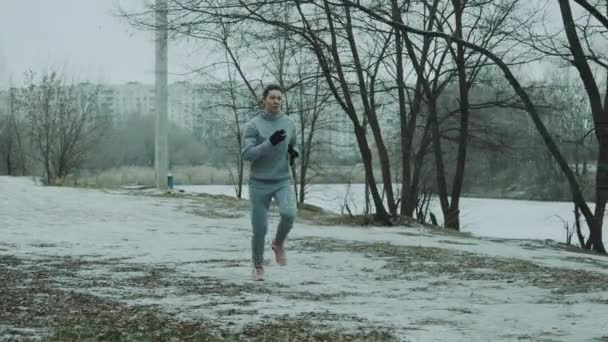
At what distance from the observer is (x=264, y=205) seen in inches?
257

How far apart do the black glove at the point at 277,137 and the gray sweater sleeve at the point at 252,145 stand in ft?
0.15

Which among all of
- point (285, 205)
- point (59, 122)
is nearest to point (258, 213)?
point (285, 205)

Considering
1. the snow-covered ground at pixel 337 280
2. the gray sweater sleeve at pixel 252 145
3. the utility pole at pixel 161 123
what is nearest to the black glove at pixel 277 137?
the gray sweater sleeve at pixel 252 145

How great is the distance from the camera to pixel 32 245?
952cm

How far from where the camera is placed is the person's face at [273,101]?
6.37 m

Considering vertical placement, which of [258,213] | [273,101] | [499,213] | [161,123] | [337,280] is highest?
[161,123]

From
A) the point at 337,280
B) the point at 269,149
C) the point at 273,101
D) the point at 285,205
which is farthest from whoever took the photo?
the point at 337,280

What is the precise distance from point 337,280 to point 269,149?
152 centimetres

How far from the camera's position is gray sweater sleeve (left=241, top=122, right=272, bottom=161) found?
616 centimetres

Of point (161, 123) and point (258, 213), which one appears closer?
point (258, 213)

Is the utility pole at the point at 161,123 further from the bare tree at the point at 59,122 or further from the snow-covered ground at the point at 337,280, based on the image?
the snow-covered ground at the point at 337,280

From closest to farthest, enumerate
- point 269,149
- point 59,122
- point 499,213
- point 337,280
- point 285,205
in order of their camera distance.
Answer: point 269,149 → point 285,205 → point 337,280 → point 59,122 → point 499,213

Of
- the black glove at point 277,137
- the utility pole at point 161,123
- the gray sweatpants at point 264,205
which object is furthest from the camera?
the utility pole at point 161,123

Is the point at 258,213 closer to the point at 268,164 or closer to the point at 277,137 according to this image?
the point at 268,164
